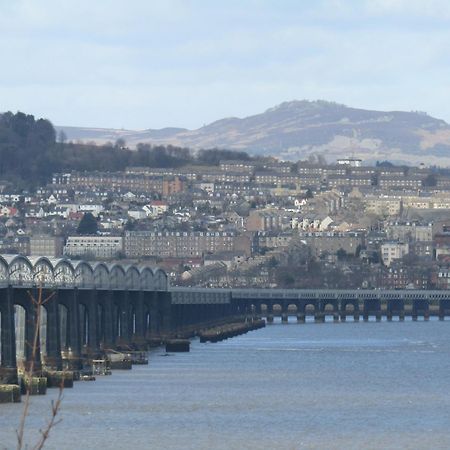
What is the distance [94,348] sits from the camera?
112m

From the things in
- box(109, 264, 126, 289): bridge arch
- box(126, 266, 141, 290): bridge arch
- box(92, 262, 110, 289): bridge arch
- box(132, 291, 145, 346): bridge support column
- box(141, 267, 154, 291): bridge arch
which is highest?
box(92, 262, 110, 289): bridge arch

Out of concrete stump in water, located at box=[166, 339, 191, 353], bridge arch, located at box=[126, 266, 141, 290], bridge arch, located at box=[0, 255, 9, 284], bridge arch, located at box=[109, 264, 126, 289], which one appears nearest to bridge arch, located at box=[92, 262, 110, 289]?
bridge arch, located at box=[109, 264, 126, 289]

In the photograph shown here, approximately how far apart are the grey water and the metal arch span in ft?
14.2

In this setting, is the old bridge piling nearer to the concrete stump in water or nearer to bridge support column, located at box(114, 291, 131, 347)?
bridge support column, located at box(114, 291, 131, 347)

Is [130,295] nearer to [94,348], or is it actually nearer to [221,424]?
[94,348]

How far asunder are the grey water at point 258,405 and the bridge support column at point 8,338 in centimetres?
217

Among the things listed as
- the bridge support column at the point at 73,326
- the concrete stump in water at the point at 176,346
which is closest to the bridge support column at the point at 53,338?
the bridge support column at the point at 73,326

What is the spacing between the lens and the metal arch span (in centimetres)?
9319

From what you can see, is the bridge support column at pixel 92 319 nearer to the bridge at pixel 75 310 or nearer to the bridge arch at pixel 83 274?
the bridge at pixel 75 310

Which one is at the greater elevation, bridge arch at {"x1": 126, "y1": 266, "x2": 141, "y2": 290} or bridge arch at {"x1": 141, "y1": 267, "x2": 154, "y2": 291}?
bridge arch at {"x1": 126, "y1": 266, "x2": 141, "y2": 290}

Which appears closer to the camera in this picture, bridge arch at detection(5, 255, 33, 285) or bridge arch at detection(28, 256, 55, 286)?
bridge arch at detection(5, 255, 33, 285)

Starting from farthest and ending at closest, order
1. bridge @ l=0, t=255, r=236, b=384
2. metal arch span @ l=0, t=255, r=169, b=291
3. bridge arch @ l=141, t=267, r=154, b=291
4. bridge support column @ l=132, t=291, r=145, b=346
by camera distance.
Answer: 1. bridge arch @ l=141, t=267, r=154, b=291
2. bridge support column @ l=132, t=291, r=145, b=346
3. metal arch span @ l=0, t=255, r=169, b=291
4. bridge @ l=0, t=255, r=236, b=384

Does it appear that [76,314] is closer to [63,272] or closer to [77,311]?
[77,311]

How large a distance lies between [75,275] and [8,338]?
18879 millimetres
